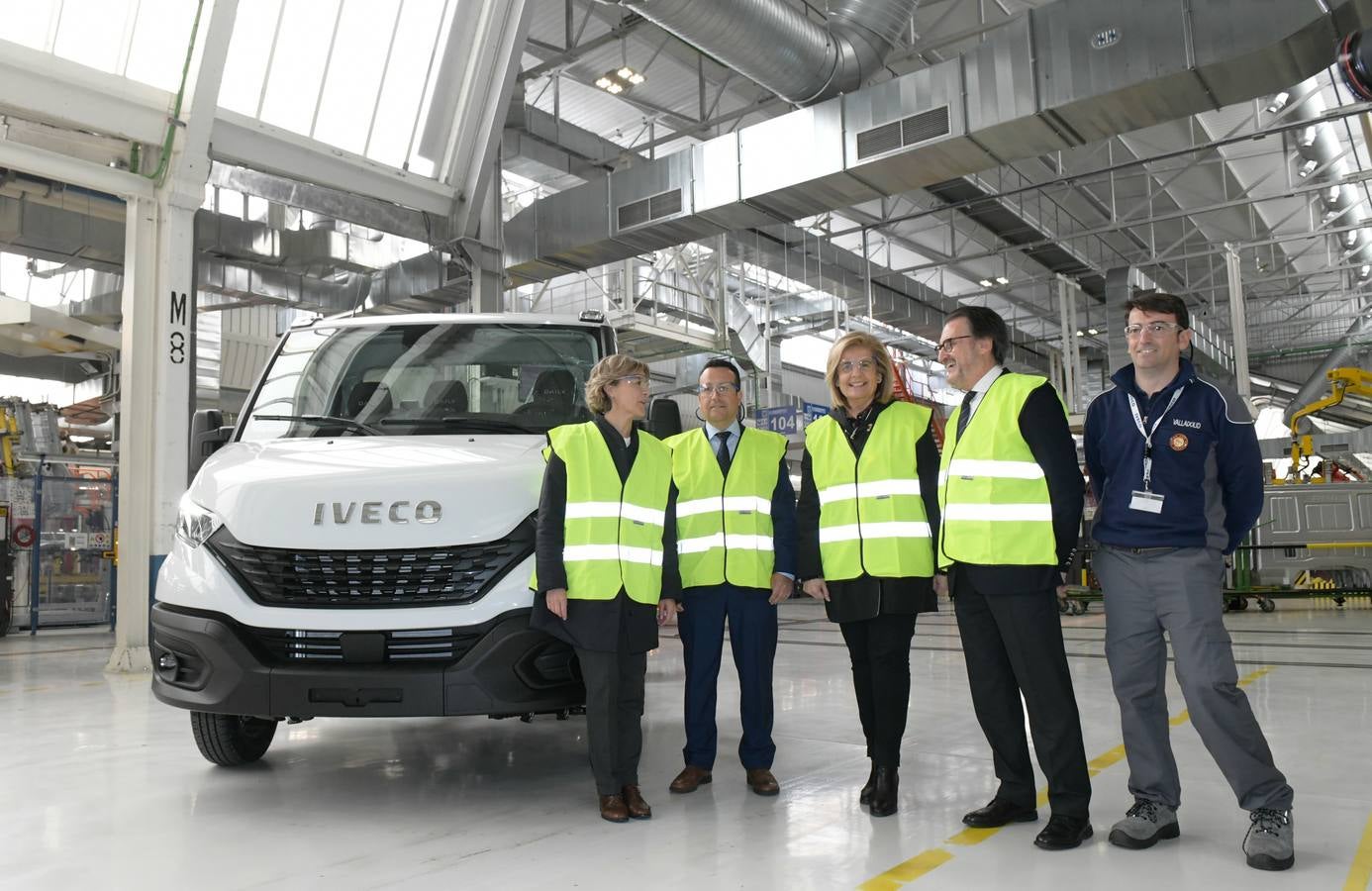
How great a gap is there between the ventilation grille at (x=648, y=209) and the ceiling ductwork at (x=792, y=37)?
1.85 metres

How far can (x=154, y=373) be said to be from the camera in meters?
9.48

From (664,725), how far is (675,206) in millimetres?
7553

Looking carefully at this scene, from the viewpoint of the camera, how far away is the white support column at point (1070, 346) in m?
20.5

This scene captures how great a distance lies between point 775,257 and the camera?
64.3 ft

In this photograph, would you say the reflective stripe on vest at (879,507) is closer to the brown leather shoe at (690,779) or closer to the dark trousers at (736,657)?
the dark trousers at (736,657)

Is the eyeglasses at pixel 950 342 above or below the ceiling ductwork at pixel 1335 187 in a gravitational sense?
below

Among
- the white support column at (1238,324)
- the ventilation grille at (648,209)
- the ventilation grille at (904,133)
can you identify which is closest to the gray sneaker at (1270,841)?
the ventilation grille at (904,133)

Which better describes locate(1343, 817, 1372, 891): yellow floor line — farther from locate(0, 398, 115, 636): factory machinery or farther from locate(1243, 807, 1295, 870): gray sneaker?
locate(0, 398, 115, 636): factory machinery

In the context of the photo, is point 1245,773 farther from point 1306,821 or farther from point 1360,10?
point 1360,10

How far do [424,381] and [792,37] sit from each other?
6.76 m

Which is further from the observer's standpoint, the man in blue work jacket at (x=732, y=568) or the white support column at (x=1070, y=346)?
the white support column at (x=1070, y=346)

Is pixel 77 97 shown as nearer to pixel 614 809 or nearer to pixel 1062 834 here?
pixel 614 809

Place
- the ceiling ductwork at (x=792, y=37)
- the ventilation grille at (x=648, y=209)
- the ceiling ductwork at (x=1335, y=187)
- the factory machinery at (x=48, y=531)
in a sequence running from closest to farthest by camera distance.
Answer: the ceiling ductwork at (x=792, y=37) → the ventilation grille at (x=648, y=209) → the factory machinery at (x=48, y=531) → the ceiling ductwork at (x=1335, y=187)

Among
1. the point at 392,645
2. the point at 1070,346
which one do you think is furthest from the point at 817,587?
the point at 1070,346
